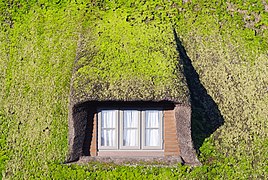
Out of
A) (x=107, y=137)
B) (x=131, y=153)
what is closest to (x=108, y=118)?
(x=107, y=137)

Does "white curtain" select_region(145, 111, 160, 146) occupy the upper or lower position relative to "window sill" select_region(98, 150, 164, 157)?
upper

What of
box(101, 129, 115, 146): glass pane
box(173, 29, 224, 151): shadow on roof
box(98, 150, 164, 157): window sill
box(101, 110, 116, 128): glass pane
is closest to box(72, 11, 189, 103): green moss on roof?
box(173, 29, 224, 151): shadow on roof

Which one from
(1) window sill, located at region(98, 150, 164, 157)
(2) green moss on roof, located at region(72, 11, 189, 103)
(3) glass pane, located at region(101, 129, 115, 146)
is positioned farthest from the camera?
(3) glass pane, located at region(101, 129, 115, 146)

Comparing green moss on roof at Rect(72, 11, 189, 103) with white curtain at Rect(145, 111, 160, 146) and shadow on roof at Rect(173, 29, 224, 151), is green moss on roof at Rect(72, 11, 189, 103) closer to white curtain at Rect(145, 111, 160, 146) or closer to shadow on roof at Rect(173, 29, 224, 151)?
shadow on roof at Rect(173, 29, 224, 151)

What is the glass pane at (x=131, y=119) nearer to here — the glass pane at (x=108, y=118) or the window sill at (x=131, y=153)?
the glass pane at (x=108, y=118)

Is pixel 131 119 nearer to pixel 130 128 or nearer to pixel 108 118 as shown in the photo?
pixel 130 128

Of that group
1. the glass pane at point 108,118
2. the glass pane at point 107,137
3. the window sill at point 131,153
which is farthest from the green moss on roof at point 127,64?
the window sill at point 131,153

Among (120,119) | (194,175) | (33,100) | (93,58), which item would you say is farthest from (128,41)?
(194,175)
